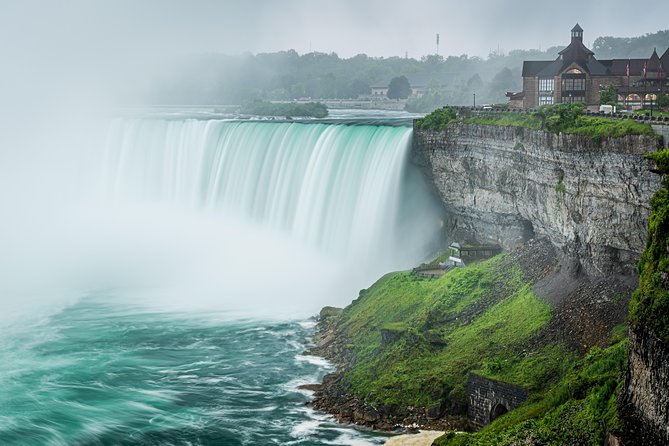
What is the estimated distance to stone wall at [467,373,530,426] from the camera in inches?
1325

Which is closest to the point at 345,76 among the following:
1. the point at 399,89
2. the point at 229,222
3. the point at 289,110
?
the point at 399,89

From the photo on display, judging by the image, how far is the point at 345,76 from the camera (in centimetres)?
15938

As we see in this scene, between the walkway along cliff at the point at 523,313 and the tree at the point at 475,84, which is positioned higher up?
the tree at the point at 475,84

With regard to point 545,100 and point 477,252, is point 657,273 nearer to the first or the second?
point 477,252

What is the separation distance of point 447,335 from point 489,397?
5.88 m

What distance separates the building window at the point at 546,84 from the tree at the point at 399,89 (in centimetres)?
7209

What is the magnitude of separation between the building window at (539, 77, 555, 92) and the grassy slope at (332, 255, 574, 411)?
15758 millimetres

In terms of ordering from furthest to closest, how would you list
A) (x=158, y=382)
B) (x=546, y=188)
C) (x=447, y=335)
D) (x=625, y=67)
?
(x=625, y=67) → (x=546, y=188) → (x=447, y=335) → (x=158, y=382)

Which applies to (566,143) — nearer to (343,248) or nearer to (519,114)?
(519,114)

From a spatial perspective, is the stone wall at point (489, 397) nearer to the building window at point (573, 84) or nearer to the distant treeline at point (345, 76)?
the building window at point (573, 84)

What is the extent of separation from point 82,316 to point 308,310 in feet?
30.3

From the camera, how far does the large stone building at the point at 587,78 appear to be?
54.2 m

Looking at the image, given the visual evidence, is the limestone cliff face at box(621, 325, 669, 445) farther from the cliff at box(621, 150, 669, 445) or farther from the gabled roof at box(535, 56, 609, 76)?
the gabled roof at box(535, 56, 609, 76)

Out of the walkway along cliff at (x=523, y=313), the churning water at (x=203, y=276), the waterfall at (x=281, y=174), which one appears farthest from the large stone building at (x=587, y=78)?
the walkway along cliff at (x=523, y=313)
